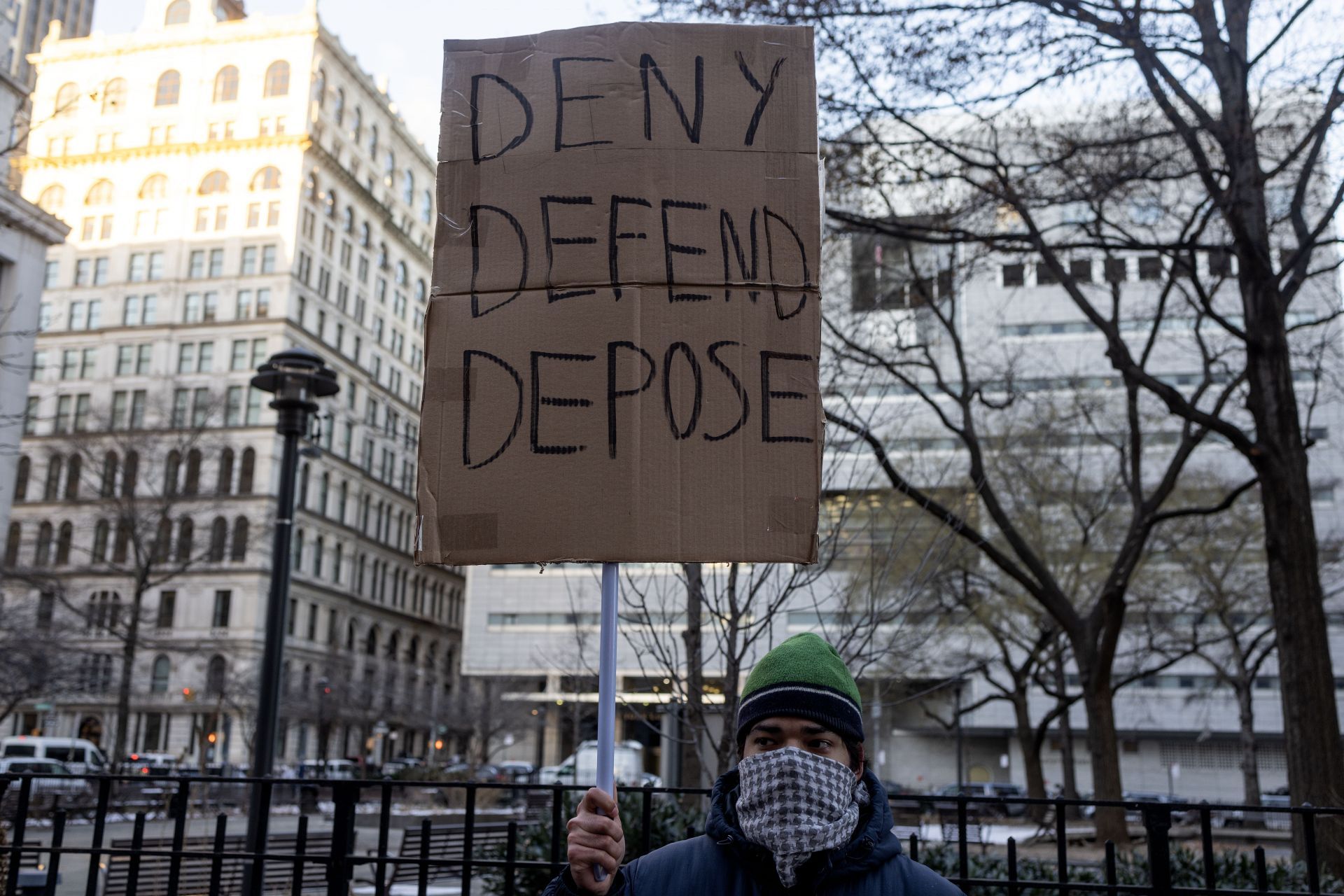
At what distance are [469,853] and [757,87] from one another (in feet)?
10.4

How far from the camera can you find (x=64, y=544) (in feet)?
233

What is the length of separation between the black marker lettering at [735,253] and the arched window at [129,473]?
1575 inches

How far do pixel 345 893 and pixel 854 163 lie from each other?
12.3m

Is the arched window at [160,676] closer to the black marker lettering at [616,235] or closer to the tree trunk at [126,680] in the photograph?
the tree trunk at [126,680]

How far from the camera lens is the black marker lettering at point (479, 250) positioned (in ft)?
11.8

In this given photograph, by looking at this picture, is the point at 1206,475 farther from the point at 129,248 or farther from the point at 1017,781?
the point at 129,248

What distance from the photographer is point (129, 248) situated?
82688mm

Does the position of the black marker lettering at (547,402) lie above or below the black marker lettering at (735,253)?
below

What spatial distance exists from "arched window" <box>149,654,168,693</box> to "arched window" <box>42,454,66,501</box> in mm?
11272

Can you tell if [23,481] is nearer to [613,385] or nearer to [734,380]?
[613,385]

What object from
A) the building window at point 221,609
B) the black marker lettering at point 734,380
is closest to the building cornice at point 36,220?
the black marker lettering at point 734,380

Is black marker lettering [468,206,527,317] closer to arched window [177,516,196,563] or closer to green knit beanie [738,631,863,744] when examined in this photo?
green knit beanie [738,631,863,744]

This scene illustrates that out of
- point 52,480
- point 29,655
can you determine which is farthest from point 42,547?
point 29,655

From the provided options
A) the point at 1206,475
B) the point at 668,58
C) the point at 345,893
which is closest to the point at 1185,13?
the point at 668,58
